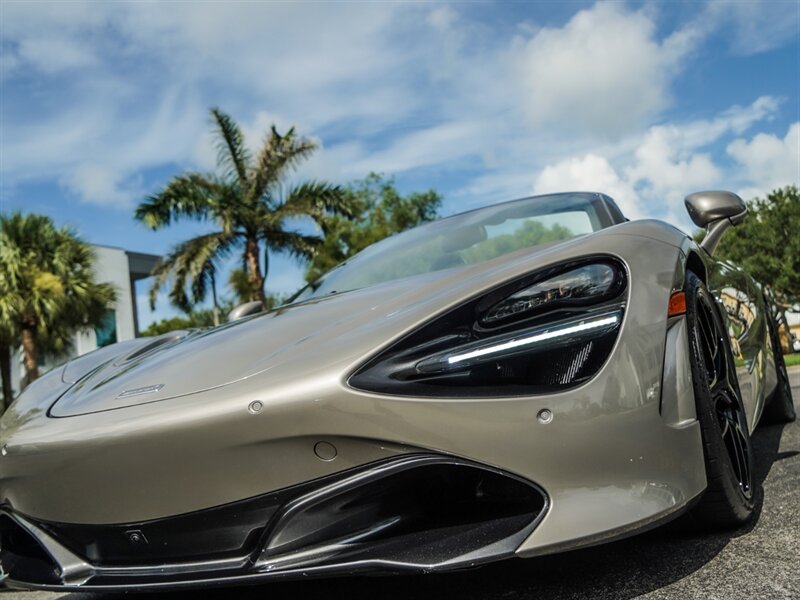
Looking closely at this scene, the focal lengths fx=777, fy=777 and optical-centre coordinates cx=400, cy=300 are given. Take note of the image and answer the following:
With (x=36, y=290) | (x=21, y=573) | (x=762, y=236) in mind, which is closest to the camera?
(x=21, y=573)

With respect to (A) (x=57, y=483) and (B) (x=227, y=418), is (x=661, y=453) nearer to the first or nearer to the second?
(B) (x=227, y=418)

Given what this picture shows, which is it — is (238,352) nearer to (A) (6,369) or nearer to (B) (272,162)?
(B) (272,162)

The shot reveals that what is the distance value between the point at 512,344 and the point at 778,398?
110 inches

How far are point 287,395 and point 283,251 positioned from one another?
57.0 ft

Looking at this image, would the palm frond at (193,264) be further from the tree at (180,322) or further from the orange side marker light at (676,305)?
the tree at (180,322)

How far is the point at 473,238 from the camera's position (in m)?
3.10

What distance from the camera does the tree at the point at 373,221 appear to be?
26.0 meters

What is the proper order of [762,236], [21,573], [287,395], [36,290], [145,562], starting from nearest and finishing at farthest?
[287,395]
[145,562]
[21,573]
[36,290]
[762,236]

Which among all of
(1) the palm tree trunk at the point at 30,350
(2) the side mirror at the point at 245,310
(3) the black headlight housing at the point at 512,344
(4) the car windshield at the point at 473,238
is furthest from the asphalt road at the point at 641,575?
(1) the palm tree trunk at the point at 30,350

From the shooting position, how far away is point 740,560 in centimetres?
179

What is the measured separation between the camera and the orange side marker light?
1.86m

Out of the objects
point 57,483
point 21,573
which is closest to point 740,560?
point 57,483

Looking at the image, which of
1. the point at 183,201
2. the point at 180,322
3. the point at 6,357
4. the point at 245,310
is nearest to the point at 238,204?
the point at 183,201

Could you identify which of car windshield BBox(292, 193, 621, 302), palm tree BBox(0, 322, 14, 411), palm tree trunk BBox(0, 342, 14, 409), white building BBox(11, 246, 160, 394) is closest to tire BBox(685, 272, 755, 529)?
car windshield BBox(292, 193, 621, 302)
